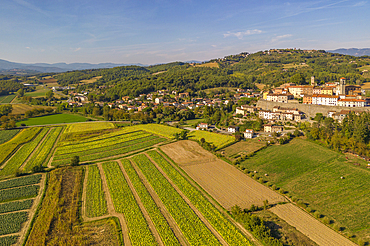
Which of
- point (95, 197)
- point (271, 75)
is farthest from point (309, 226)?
point (271, 75)

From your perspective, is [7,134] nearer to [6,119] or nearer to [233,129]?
[6,119]

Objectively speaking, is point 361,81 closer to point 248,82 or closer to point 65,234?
point 248,82

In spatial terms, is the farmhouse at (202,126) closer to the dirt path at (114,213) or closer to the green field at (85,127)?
the green field at (85,127)

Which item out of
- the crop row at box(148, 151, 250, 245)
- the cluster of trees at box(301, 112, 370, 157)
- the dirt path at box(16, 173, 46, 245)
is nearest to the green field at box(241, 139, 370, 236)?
the cluster of trees at box(301, 112, 370, 157)

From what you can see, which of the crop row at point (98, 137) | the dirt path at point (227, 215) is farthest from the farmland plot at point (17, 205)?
the dirt path at point (227, 215)

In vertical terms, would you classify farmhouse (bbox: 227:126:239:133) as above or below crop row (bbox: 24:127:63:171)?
above

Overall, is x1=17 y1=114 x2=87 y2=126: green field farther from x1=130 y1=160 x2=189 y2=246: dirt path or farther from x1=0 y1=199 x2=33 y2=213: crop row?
x1=130 y1=160 x2=189 y2=246: dirt path

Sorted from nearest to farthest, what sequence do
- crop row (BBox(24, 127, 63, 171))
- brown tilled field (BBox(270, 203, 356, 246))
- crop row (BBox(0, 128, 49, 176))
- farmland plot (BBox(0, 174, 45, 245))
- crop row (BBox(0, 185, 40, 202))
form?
brown tilled field (BBox(270, 203, 356, 246)) → farmland plot (BBox(0, 174, 45, 245)) → crop row (BBox(0, 185, 40, 202)) → crop row (BBox(0, 128, 49, 176)) → crop row (BBox(24, 127, 63, 171))

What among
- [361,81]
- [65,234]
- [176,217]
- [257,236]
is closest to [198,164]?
[176,217]
